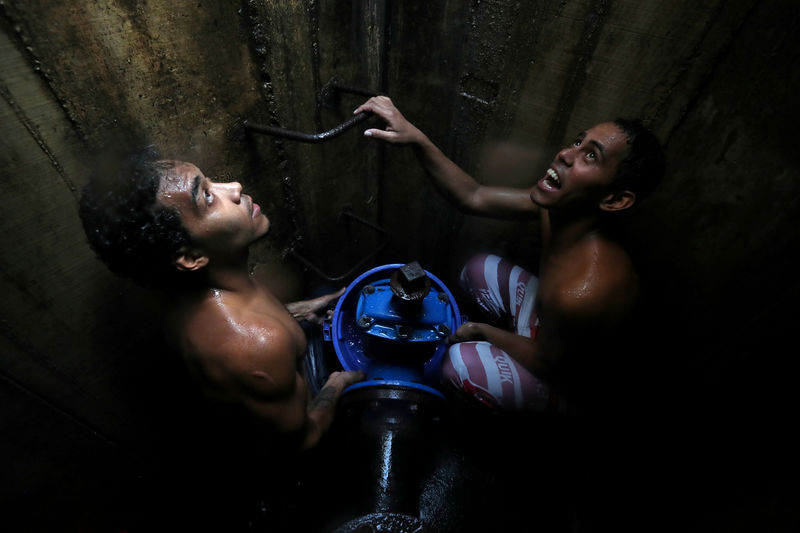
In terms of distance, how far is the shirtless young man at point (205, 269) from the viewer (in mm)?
1502

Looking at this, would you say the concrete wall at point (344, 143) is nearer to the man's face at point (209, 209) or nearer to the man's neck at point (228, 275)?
the man's face at point (209, 209)

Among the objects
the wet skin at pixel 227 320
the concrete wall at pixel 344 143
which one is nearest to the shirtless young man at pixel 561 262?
the concrete wall at pixel 344 143

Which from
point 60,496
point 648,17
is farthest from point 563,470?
point 60,496

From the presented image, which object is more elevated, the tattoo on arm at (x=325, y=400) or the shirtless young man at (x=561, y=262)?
the shirtless young man at (x=561, y=262)

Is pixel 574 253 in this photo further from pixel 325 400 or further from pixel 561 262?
pixel 325 400

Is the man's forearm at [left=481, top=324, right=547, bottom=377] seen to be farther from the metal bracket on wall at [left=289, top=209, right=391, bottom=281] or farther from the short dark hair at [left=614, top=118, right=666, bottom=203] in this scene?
the metal bracket on wall at [left=289, top=209, right=391, bottom=281]

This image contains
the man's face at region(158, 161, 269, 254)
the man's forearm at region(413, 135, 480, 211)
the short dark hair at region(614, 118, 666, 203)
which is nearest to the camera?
the man's face at region(158, 161, 269, 254)

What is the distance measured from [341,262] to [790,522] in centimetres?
372

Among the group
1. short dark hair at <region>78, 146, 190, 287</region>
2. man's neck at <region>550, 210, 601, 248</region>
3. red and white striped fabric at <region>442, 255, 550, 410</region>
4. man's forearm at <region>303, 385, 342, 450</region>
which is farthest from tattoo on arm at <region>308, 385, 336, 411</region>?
man's neck at <region>550, 210, 601, 248</region>

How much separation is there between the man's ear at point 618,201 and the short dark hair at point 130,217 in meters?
2.28

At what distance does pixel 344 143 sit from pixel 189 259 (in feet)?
5.41

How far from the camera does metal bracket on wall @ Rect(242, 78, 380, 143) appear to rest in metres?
1.93

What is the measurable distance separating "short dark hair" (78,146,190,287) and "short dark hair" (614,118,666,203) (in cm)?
231

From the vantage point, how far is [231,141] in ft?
6.79
